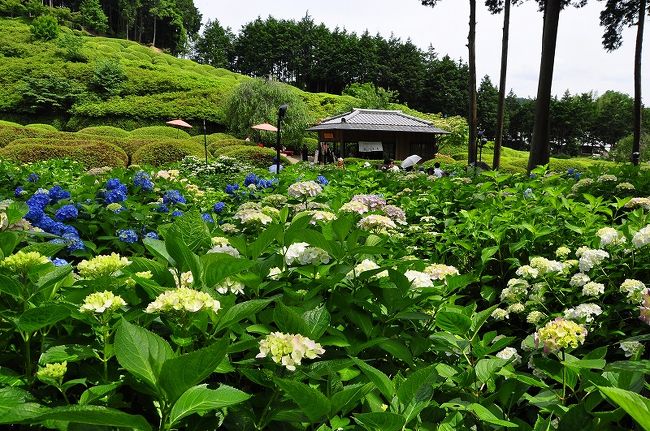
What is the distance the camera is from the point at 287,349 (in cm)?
76

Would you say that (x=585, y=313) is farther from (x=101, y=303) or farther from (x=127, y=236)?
(x=127, y=236)

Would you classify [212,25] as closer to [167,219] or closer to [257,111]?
[257,111]

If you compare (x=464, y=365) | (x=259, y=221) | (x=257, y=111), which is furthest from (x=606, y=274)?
(x=257, y=111)

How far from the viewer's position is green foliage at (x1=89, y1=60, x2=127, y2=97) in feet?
100.0

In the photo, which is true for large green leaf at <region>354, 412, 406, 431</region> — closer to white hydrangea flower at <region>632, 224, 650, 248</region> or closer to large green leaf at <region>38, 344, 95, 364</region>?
large green leaf at <region>38, 344, 95, 364</region>

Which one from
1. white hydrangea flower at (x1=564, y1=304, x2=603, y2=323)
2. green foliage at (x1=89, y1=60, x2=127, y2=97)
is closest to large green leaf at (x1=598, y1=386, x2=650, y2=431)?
white hydrangea flower at (x1=564, y1=304, x2=603, y2=323)

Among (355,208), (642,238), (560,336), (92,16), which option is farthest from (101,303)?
(92,16)

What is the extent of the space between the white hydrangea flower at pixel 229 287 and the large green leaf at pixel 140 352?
0.35 meters

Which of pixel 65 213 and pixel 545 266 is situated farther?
pixel 65 213

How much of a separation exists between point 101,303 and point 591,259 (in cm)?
163

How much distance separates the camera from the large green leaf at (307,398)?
667 millimetres

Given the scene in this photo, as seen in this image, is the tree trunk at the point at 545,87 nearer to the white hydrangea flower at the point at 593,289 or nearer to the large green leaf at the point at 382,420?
the white hydrangea flower at the point at 593,289

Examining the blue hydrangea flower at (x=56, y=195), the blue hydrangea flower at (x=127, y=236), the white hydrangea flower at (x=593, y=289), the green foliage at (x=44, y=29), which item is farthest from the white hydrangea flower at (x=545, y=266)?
the green foliage at (x=44, y=29)

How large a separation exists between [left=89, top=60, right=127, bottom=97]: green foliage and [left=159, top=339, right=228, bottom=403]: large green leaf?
110 ft
